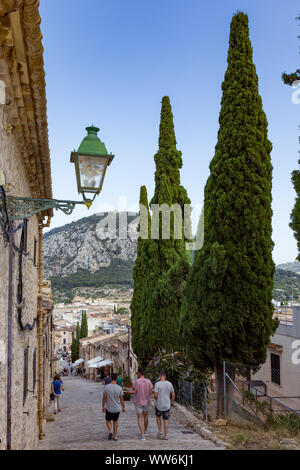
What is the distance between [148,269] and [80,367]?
4775 centimetres

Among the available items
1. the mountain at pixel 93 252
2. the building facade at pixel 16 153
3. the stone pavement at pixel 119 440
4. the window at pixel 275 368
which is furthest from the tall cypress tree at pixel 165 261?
the mountain at pixel 93 252

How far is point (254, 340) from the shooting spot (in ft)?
38.9

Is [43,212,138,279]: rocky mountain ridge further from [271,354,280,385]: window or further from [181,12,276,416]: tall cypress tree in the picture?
[181,12,276,416]: tall cypress tree

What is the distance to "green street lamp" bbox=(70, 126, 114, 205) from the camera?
5.23m

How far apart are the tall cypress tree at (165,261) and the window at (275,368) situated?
4199mm

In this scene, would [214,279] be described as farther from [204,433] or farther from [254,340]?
[204,433]

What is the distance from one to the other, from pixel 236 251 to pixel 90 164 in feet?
25.2

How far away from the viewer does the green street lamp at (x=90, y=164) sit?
17.2 ft

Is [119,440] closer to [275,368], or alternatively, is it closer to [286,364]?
[286,364]

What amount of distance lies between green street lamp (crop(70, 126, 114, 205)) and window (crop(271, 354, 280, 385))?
1538cm

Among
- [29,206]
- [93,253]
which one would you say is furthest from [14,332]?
[93,253]

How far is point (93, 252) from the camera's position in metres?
142

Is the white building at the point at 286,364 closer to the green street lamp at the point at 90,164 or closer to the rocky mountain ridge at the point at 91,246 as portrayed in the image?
the green street lamp at the point at 90,164
